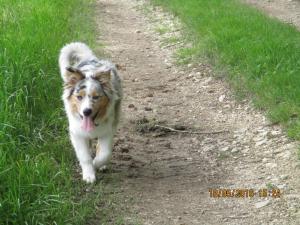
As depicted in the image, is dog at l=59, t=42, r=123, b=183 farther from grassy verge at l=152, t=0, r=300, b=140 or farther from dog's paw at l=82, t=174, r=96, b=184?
grassy verge at l=152, t=0, r=300, b=140

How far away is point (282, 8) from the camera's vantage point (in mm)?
14039

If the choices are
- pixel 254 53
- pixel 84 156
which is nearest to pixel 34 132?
pixel 84 156

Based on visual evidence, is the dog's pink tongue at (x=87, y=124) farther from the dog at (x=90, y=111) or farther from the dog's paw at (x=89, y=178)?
the dog's paw at (x=89, y=178)

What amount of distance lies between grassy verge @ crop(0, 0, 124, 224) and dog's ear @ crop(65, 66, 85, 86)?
2.24ft

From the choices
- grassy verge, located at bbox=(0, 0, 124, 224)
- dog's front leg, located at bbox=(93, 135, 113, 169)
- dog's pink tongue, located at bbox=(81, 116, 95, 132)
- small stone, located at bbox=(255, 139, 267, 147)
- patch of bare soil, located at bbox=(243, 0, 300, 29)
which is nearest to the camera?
grassy verge, located at bbox=(0, 0, 124, 224)

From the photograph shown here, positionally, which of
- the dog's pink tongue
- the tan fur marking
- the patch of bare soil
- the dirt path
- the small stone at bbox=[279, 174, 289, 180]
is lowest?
the patch of bare soil

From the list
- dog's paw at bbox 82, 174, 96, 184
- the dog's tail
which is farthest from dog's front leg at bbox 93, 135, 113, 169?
the dog's tail

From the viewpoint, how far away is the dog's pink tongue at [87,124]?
16.4 ft

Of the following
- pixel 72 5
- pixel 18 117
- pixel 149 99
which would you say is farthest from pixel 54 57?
pixel 72 5

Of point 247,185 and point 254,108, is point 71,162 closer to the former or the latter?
point 247,185

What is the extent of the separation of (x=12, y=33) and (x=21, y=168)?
358 cm
